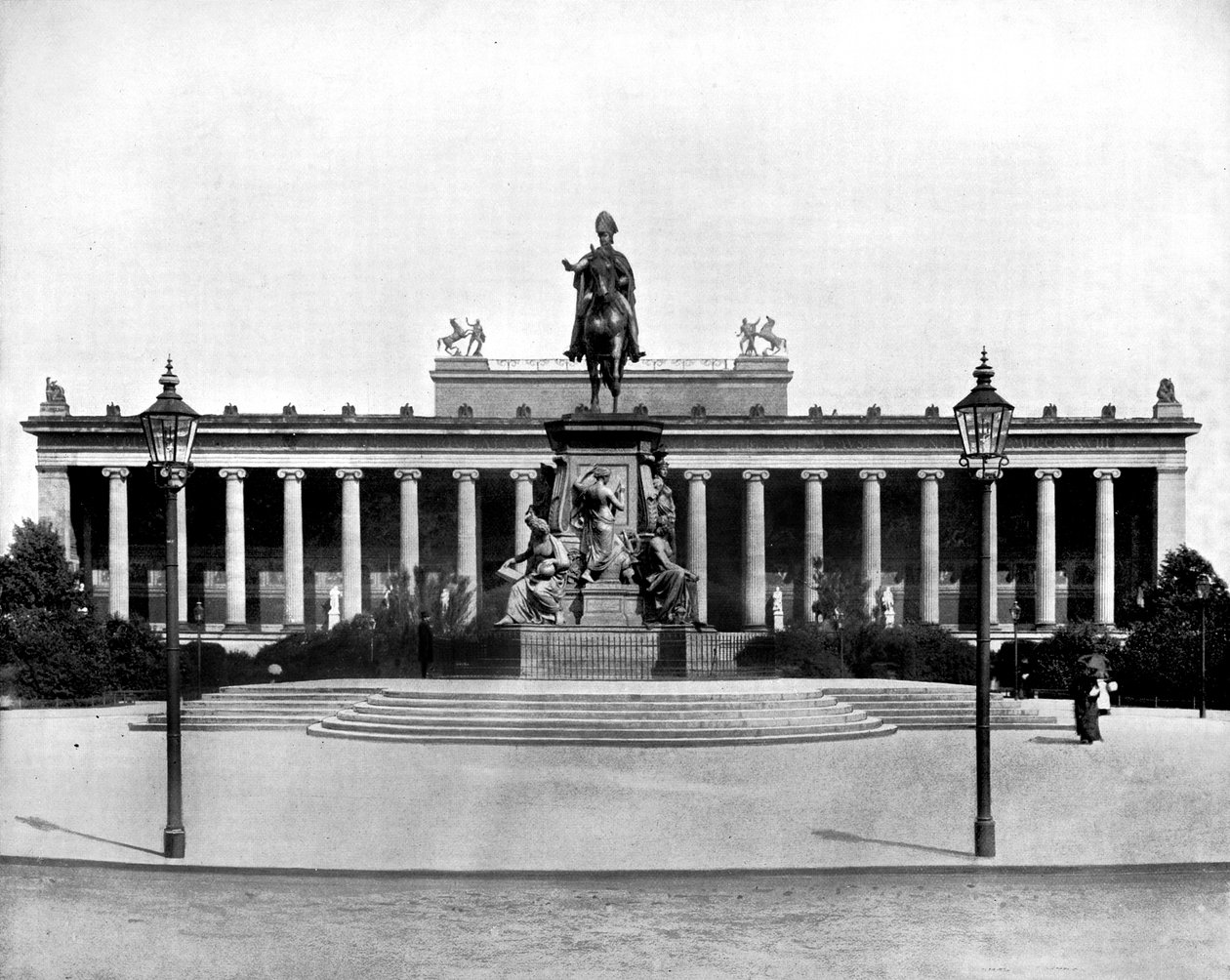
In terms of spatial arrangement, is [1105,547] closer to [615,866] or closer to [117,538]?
[117,538]

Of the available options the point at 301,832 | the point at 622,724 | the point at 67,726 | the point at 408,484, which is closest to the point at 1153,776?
the point at 622,724

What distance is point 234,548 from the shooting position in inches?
3804

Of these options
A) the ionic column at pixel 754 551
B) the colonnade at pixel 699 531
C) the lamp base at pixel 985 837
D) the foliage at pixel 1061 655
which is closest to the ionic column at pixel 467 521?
the colonnade at pixel 699 531

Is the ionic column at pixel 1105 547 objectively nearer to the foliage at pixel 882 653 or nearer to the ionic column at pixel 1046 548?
the ionic column at pixel 1046 548

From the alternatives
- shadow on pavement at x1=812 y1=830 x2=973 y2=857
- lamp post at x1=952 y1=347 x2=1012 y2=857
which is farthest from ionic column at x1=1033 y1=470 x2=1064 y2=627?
shadow on pavement at x1=812 y1=830 x2=973 y2=857

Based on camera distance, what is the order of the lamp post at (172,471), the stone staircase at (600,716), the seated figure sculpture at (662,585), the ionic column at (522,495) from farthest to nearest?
1. the ionic column at (522,495)
2. the seated figure sculpture at (662,585)
3. the stone staircase at (600,716)
4. the lamp post at (172,471)

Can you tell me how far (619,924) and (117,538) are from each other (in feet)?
286

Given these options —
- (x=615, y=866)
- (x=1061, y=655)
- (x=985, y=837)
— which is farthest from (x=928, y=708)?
(x=1061, y=655)

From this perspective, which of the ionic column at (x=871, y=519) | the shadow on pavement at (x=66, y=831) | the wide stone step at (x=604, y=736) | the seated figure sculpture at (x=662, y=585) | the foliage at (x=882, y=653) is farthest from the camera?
the ionic column at (x=871, y=519)

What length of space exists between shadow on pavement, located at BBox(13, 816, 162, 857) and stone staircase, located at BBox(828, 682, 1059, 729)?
1778 centimetres

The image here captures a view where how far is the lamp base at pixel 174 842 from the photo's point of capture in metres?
17.2

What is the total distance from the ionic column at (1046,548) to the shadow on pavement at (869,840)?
80.0 meters

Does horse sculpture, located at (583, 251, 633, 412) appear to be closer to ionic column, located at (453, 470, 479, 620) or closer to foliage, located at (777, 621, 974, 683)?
foliage, located at (777, 621, 974, 683)

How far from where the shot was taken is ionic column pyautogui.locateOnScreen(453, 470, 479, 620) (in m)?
96.2
